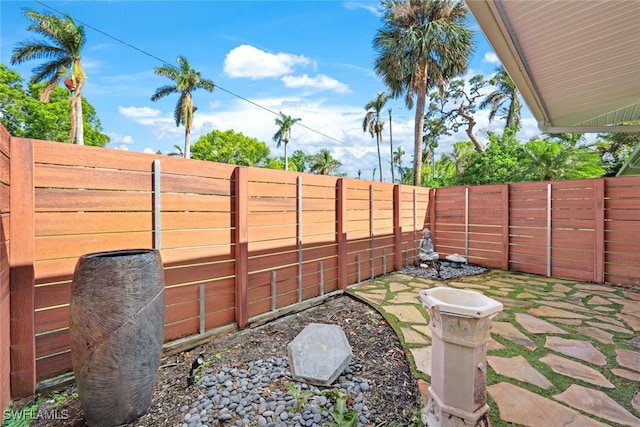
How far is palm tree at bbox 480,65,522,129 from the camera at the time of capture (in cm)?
1473

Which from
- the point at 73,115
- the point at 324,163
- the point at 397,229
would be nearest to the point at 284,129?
the point at 324,163

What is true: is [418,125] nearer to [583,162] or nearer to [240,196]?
[583,162]

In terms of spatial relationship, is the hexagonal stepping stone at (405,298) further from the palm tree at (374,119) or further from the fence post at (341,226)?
the palm tree at (374,119)

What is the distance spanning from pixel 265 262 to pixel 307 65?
37.1 feet

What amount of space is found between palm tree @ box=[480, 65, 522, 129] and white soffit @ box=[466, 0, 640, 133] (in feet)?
39.8

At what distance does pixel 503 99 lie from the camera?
15.6 meters

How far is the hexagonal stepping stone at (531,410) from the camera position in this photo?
5.62 ft

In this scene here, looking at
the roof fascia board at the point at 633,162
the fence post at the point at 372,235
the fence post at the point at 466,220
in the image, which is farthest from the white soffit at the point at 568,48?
the roof fascia board at the point at 633,162

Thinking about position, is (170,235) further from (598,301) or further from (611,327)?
(598,301)

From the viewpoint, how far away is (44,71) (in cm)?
1176

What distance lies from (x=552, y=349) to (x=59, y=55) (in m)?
17.4

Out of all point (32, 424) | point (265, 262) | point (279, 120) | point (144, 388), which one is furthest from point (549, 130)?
point (279, 120)

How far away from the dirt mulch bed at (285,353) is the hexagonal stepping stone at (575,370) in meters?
1.19

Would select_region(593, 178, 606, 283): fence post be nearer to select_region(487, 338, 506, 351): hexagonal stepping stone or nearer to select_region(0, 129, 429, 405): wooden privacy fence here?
select_region(487, 338, 506, 351): hexagonal stepping stone
